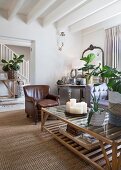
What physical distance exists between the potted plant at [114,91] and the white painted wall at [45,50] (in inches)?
134

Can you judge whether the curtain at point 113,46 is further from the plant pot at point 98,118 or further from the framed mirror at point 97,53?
the plant pot at point 98,118

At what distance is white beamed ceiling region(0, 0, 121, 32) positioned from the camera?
11.8 feet

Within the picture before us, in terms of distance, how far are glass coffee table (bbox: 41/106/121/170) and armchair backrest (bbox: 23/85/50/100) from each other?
48.9 inches

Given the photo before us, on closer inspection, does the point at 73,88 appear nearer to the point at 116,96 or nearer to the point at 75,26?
the point at 75,26

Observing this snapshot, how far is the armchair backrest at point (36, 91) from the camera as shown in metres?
3.97

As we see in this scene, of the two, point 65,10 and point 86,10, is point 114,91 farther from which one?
point 65,10

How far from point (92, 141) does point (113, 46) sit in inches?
123

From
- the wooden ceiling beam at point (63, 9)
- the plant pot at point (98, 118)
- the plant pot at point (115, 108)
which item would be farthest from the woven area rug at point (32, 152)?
the wooden ceiling beam at point (63, 9)

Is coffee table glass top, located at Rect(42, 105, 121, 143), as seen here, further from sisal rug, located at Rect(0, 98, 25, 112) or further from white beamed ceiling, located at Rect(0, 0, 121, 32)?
sisal rug, located at Rect(0, 98, 25, 112)

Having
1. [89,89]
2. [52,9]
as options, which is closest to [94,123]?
[89,89]

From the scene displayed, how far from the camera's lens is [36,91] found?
4.12 m

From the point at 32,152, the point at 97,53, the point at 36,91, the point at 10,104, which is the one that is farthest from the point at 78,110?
the point at 97,53

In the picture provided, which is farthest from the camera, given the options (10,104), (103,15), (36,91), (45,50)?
(45,50)

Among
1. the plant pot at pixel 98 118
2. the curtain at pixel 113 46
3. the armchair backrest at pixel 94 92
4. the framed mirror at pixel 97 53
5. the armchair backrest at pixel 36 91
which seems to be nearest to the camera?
the plant pot at pixel 98 118
